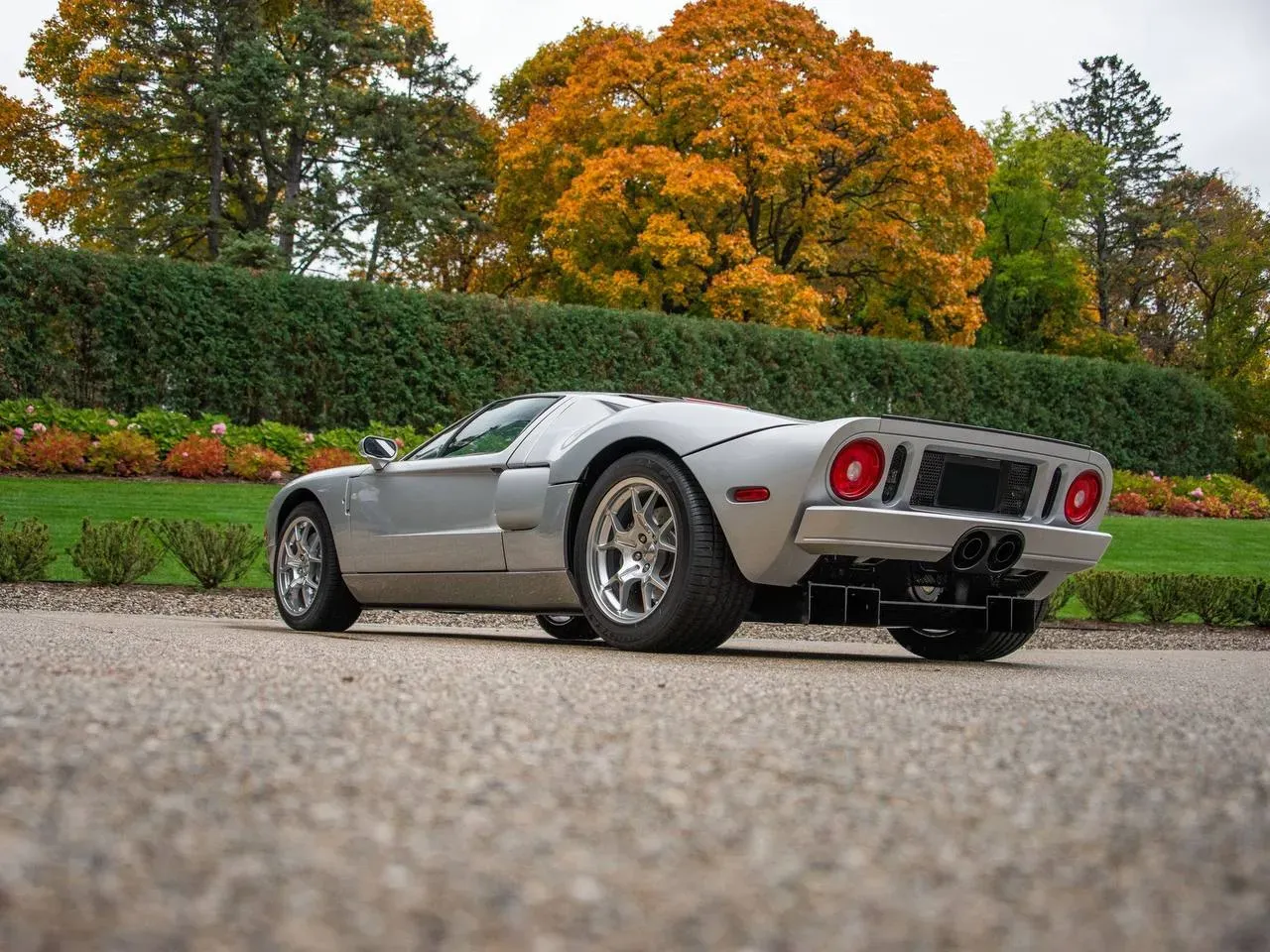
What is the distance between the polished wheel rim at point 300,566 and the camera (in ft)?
28.1

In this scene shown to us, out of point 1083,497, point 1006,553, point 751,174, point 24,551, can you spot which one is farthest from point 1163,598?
point 751,174

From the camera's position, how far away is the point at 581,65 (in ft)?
105

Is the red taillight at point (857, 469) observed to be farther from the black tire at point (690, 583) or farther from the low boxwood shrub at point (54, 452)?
the low boxwood shrub at point (54, 452)

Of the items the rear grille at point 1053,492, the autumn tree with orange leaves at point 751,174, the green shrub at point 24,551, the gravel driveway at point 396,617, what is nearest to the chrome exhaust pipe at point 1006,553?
the rear grille at point 1053,492

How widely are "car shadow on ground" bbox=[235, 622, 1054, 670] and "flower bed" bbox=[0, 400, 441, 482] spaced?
8.35m

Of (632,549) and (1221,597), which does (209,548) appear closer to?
(632,549)

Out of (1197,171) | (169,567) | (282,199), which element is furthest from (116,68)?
(1197,171)

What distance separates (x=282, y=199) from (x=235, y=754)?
1240 inches

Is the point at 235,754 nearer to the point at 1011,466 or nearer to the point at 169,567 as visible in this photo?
the point at 1011,466

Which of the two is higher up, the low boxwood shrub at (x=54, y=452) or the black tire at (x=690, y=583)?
the low boxwood shrub at (x=54, y=452)

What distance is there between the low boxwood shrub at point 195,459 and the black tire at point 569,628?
9524 mm

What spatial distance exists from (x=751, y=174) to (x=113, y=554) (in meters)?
20.8

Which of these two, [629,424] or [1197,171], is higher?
[1197,171]

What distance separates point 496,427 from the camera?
7688mm
